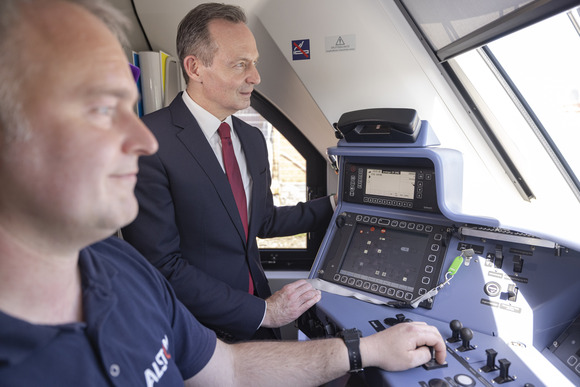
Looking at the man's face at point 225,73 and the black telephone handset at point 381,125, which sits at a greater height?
the man's face at point 225,73

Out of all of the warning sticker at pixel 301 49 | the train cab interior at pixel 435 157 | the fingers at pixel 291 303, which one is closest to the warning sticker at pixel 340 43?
the train cab interior at pixel 435 157

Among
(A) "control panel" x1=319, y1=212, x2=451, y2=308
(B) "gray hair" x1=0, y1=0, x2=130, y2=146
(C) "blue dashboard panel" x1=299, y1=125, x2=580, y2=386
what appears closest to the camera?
(B) "gray hair" x1=0, y1=0, x2=130, y2=146

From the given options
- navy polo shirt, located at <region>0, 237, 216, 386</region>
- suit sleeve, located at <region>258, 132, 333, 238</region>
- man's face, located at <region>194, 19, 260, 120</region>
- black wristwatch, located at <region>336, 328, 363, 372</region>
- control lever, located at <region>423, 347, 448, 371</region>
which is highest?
man's face, located at <region>194, 19, 260, 120</region>

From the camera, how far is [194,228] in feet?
6.23

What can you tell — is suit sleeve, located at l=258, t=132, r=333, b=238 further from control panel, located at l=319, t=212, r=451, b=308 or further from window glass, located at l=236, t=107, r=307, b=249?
window glass, located at l=236, t=107, r=307, b=249

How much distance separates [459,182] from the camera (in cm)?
191

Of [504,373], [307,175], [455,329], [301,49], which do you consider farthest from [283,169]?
[504,373]

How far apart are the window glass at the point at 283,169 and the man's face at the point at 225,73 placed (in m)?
1.12

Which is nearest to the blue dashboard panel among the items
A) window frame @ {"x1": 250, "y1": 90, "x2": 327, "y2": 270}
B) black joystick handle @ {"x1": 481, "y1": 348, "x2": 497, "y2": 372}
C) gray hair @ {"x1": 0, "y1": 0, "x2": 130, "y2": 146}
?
black joystick handle @ {"x1": 481, "y1": 348, "x2": 497, "y2": 372}

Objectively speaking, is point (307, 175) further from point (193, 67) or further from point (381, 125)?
point (193, 67)

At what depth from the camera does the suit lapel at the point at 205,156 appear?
6.19ft

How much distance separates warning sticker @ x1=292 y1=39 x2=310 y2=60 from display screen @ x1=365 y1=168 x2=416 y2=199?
0.98m

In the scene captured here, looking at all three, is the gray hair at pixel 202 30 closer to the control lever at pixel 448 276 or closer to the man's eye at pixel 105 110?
the man's eye at pixel 105 110

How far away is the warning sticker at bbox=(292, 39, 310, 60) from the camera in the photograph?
2.64 m
